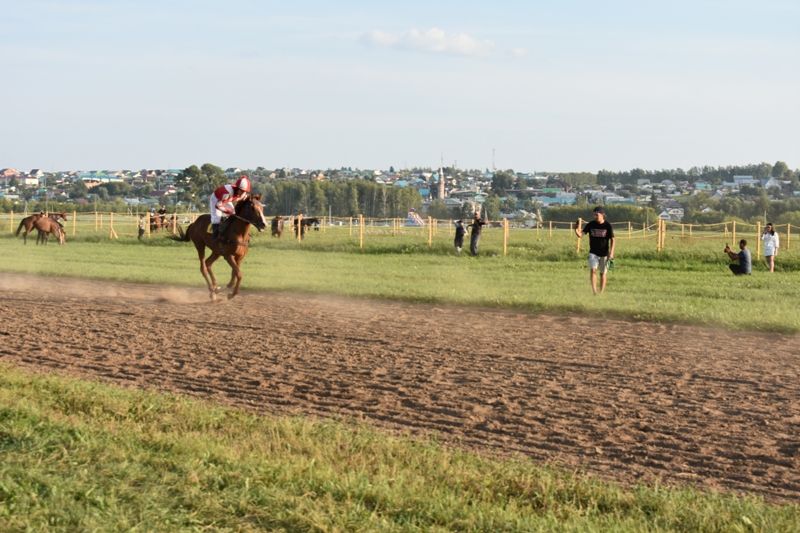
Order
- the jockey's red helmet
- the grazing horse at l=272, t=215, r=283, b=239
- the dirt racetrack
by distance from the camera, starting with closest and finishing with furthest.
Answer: the dirt racetrack
the jockey's red helmet
the grazing horse at l=272, t=215, r=283, b=239

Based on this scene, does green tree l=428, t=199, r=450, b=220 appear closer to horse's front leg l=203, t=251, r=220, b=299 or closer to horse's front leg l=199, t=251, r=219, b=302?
horse's front leg l=199, t=251, r=219, b=302

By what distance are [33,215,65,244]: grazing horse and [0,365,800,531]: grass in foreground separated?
4281 centimetres

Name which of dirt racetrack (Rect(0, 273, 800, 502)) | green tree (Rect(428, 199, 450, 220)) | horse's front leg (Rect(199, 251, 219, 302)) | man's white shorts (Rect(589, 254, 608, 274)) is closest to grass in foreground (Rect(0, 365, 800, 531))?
dirt racetrack (Rect(0, 273, 800, 502))

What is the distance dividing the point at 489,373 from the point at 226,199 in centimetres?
1080

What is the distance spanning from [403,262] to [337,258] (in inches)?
144

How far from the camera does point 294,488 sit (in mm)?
7680

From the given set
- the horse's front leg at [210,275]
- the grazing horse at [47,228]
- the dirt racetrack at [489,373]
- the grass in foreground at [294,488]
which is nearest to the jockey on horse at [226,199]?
the horse's front leg at [210,275]

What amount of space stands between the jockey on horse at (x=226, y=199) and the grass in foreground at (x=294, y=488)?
1313cm

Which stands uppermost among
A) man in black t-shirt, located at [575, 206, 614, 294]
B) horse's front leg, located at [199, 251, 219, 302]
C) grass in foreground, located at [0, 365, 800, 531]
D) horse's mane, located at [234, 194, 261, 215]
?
horse's mane, located at [234, 194, 261, 215]

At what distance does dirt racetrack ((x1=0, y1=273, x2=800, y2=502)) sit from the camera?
9.62 meters

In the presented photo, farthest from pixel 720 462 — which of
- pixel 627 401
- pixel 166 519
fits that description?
pixel 166 519

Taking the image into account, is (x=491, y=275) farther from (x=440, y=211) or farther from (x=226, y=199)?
(x=440, y=211)

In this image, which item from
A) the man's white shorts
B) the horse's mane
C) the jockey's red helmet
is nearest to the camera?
the horse's mane

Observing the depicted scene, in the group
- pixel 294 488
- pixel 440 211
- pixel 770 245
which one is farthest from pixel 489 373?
pixel 440 211
